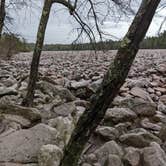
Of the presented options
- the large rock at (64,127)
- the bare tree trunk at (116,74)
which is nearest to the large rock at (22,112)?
the large rock at (64,127)

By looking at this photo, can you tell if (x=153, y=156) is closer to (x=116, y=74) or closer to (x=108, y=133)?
(x=108, y=133)

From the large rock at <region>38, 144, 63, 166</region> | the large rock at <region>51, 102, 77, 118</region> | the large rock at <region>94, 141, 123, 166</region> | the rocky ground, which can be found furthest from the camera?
the large rock at <region>51, 102, 77, 118</region>

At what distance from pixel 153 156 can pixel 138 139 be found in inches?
24.8

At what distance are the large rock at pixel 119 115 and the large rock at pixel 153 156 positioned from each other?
1483mm

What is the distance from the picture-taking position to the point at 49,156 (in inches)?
165

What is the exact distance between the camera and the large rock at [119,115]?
6.12 meters

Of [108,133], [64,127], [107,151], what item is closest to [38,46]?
[64,127]

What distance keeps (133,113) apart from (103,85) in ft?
11.0

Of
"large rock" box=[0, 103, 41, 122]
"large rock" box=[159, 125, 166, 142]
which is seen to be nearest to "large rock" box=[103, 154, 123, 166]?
"large rock" box=[159, 125, 166, 142]

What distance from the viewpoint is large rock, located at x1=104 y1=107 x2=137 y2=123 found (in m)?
6.12

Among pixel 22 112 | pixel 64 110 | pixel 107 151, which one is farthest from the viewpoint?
pixel 64 110

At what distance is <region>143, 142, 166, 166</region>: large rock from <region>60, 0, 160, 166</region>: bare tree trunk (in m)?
1.35

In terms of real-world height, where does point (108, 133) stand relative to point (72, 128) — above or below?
below

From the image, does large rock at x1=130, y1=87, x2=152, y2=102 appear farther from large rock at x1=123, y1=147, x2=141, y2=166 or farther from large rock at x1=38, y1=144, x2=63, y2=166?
large rock at x1=38, y1=144, x2=63, y2=166
